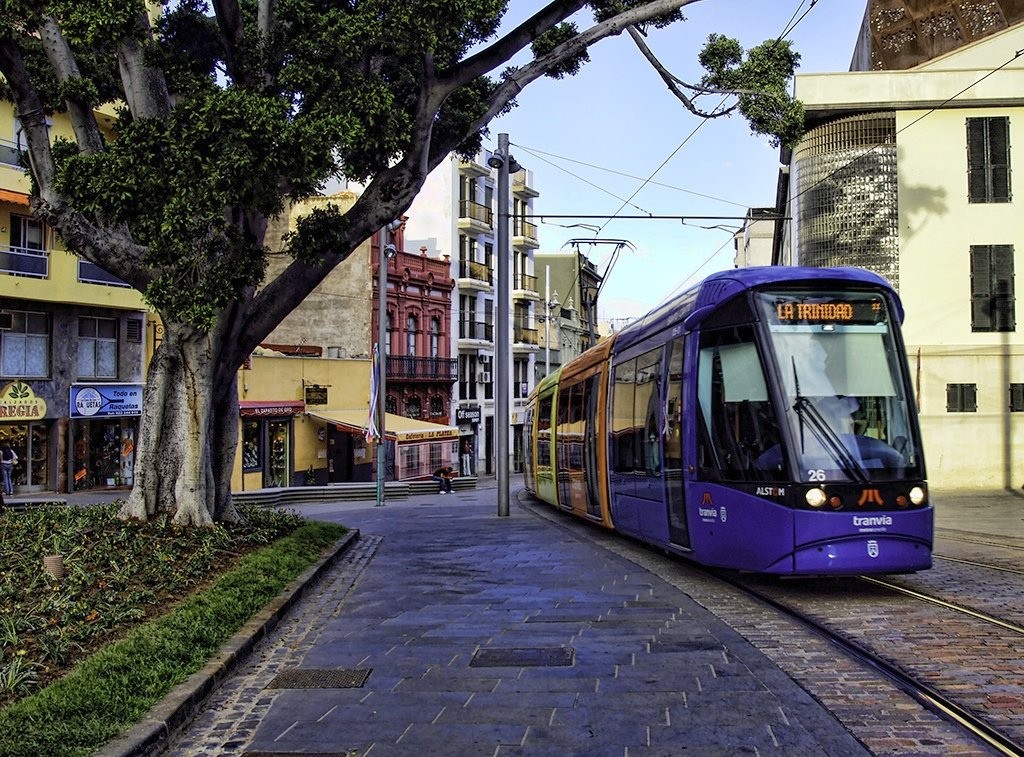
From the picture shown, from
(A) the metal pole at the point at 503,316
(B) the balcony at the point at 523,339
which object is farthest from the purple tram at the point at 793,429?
(B) the balcony at the point at 523,339

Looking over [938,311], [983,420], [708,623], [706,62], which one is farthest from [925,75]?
[708,623]

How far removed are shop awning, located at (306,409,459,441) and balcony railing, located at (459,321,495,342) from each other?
13.4 metres

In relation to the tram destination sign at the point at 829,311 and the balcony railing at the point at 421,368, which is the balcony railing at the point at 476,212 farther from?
the tram destination sign at the point at 829,311

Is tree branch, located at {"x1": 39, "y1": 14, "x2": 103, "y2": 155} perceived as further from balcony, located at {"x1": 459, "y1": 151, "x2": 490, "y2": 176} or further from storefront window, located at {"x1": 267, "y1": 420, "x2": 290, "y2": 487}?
balcony, located at {"x1": 459, "y1": 151, "x2": 490, "y2": 176}

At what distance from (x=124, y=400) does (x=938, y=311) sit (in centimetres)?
2355

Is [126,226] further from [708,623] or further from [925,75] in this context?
[925,75]

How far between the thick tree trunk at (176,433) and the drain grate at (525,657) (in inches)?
222

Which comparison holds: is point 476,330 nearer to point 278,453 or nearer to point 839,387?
point 278,453

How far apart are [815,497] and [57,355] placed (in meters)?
25.7

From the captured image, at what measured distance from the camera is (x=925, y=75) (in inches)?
1043

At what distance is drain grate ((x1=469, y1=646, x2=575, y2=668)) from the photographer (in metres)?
7.11

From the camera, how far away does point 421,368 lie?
4959 cm

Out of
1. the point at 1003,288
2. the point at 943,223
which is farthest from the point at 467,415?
A: the point at 1003,288

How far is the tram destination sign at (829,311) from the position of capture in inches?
374
